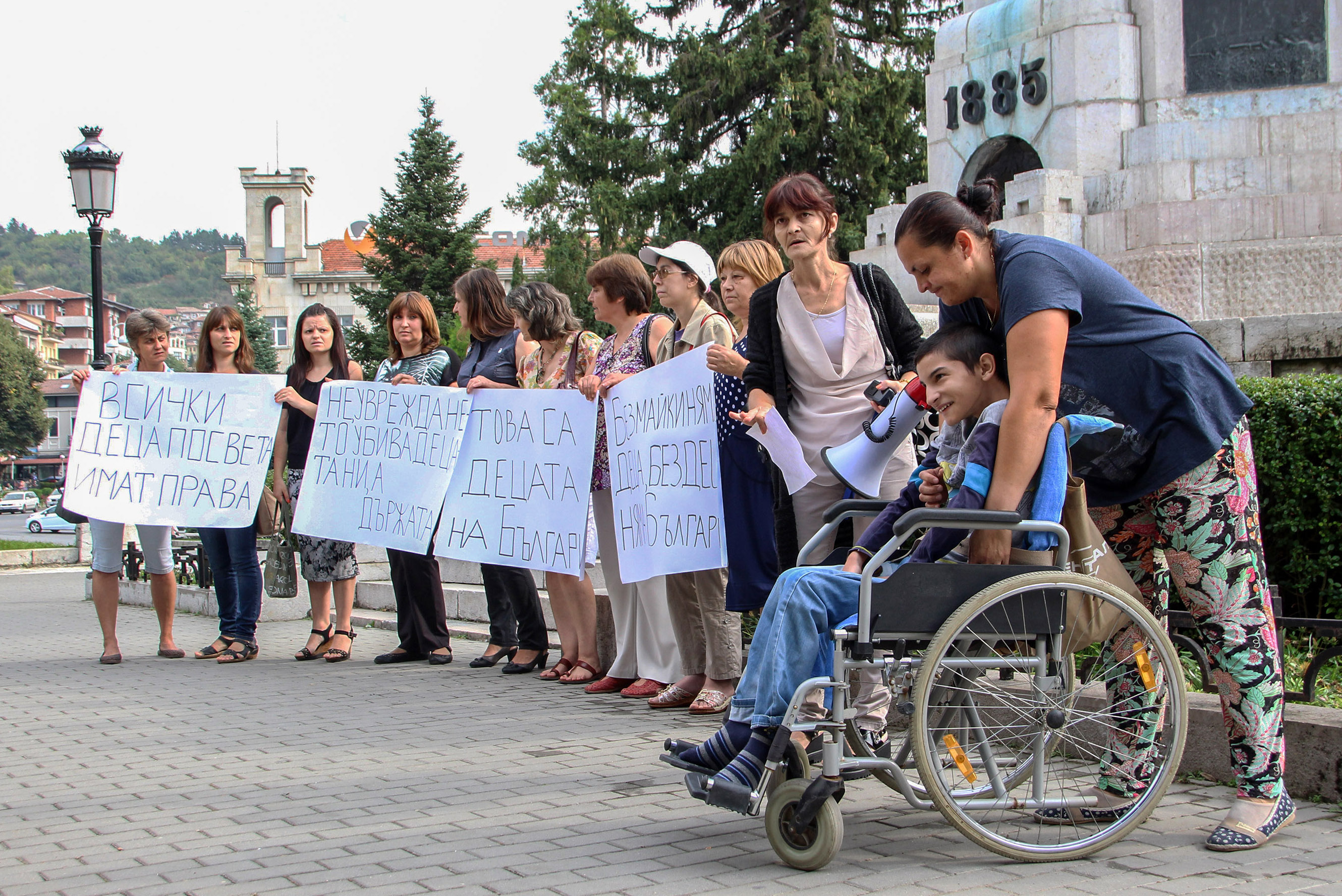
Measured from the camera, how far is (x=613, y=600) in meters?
6.60

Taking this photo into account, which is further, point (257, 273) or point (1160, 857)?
point (257, 273)

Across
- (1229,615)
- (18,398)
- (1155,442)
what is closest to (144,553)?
(1155,442)

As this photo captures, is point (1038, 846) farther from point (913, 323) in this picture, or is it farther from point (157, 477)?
point (157, 477)

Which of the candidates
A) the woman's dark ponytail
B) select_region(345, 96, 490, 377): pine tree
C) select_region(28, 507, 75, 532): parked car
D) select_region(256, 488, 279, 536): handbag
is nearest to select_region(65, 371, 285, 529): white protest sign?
select_region(256, 488, 279, 536): handbag

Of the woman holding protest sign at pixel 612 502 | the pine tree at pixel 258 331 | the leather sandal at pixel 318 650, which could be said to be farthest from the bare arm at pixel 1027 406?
the pine tree at pixel 258 331

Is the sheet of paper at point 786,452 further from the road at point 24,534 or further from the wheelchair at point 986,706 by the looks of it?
the road at point 24,534

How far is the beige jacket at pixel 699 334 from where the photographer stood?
19.1 ft

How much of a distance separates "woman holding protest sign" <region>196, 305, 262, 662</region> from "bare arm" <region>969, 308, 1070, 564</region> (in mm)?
5869

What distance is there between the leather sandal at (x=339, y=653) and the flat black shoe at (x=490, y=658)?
0.93 metres

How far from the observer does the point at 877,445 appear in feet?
13.5

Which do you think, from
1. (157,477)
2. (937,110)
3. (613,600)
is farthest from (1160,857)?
(937,110)

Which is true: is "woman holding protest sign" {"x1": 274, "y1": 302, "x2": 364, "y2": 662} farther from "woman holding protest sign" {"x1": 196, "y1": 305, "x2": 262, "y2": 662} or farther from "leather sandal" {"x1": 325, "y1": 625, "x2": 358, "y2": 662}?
"woman holding protest sign" {"x1": 196, "y1": 305, "x2": 262, "y2": 662}

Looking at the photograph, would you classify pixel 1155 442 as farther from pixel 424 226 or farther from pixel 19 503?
pixel 19 503

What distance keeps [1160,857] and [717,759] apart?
1.23 metres
